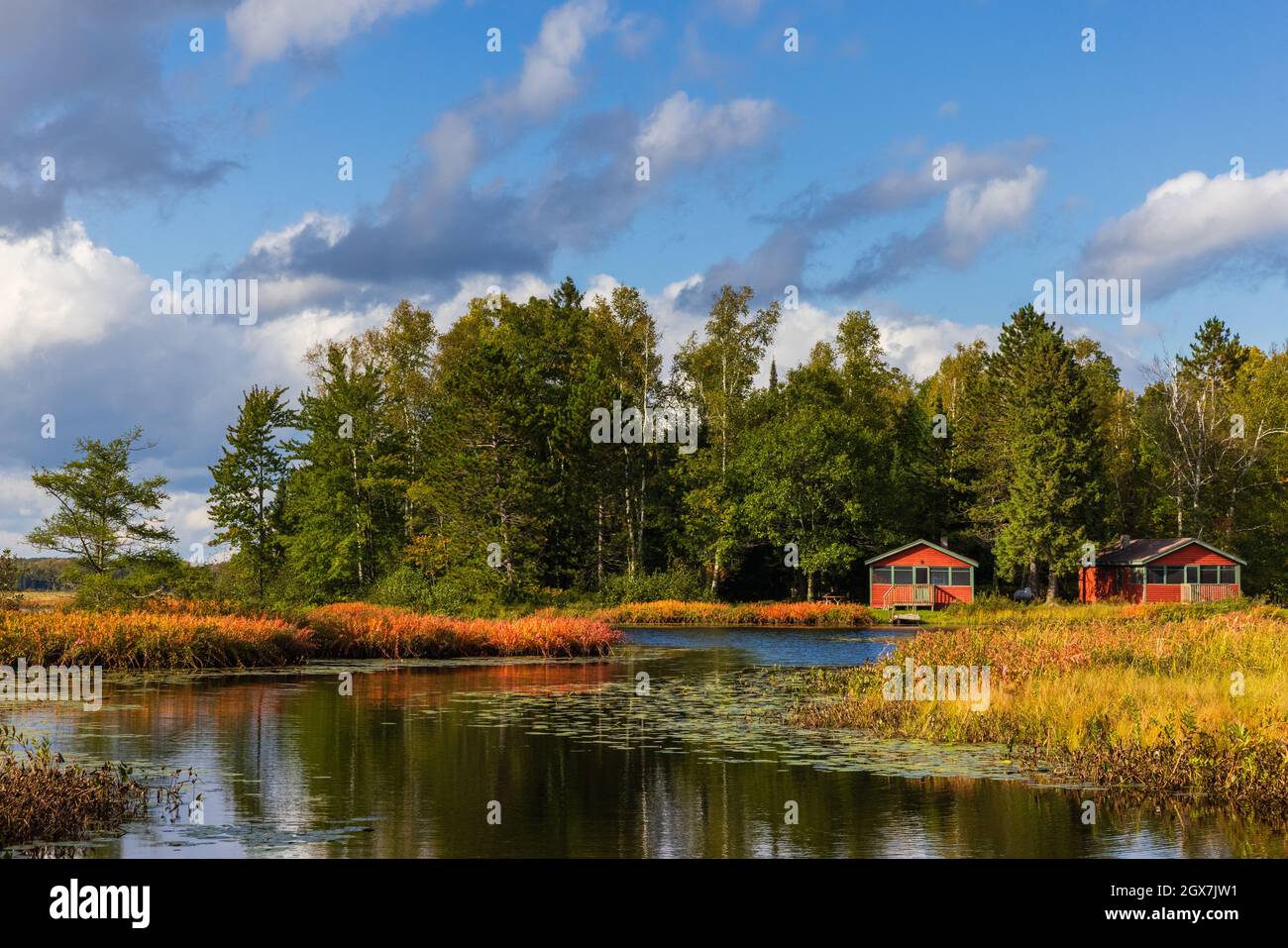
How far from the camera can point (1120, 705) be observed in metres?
19.5

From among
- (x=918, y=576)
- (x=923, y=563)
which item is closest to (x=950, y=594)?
(x=918, y=576)

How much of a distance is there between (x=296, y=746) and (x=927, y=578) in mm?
63501

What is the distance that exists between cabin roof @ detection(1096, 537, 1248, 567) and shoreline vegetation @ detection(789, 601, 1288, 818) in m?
48.0

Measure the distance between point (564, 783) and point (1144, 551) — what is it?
72462 mm

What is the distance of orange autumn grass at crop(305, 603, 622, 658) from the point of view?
130ft

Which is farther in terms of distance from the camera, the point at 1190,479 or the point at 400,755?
the point at 1190,479

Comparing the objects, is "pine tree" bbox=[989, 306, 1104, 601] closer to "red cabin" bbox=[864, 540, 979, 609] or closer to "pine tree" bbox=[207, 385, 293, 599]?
"red cabin" bbox=[864, 540, 979, 609]

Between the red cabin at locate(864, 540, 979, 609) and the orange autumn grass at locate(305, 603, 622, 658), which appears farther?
the red cabin at locate(864, 540, 979, 609)

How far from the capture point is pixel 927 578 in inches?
3076

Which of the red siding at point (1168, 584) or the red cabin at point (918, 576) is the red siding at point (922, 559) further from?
the red siding at point (1168, 584)

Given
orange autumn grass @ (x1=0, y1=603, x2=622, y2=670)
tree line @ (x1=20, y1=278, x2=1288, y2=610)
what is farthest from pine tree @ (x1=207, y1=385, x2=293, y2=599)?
orange autumn grass @ (x1=0, y1=603, x2=622, y2=670)
